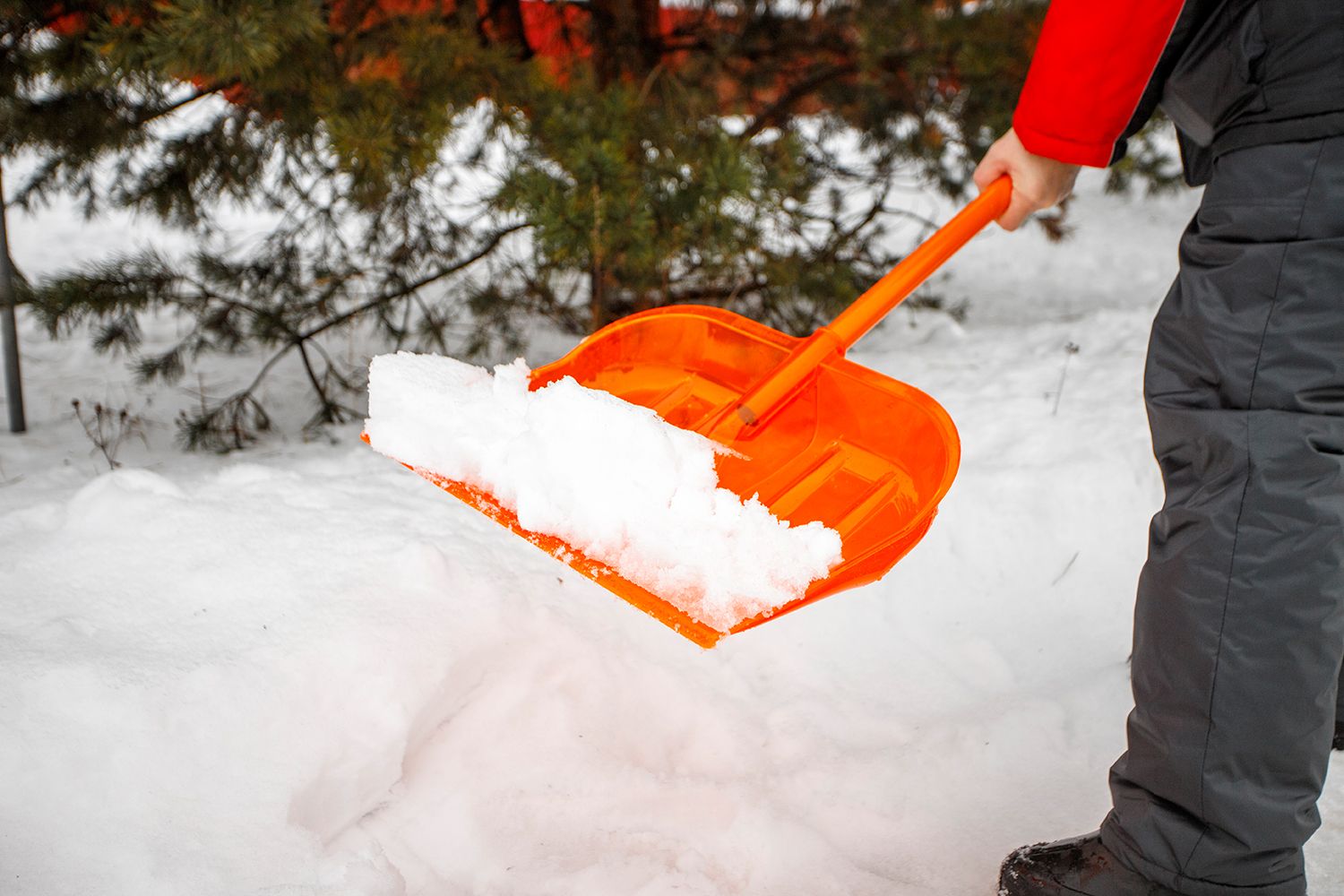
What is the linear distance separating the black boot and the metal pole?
245cm

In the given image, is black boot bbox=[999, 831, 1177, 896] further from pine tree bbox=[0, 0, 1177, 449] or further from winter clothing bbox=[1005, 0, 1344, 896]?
pine tree bbox=[0, 0, 1177, 449]

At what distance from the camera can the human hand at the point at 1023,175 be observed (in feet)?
4.49

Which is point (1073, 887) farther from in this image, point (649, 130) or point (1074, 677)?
point (649, 130)

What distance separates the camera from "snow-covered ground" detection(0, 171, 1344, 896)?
1170 mm

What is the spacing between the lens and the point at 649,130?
231cm

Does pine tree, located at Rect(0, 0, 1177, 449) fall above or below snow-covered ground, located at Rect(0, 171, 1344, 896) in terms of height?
above

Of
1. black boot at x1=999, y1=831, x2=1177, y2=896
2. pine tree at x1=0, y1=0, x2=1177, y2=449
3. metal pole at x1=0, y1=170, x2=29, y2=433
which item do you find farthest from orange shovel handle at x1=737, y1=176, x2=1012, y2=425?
metal pole at x1=0, y1=170, x2=29, y2=433

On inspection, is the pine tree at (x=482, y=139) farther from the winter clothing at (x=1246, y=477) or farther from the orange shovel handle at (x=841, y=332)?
the winter clothing at (x=1246, y=477)

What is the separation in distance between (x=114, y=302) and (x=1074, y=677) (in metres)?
2.35

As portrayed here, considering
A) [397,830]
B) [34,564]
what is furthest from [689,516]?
[34,564]

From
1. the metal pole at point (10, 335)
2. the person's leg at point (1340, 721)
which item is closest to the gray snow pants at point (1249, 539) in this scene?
the person's leg at point (1340, 721)

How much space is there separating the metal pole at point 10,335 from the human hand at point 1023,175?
87.7 inches

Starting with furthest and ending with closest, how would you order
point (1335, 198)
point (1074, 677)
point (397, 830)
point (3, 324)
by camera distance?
point (3, 324), point (1074, 677), point (397, 830), point (1335, 198)

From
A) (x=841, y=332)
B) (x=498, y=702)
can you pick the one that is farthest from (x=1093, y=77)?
(x=498, y=702)
